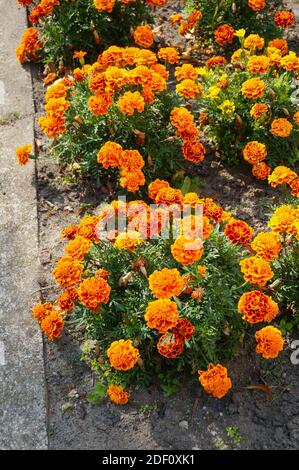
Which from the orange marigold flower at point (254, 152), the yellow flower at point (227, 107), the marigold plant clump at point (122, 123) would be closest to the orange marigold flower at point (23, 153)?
the marigold plant clump at point (122, 123)

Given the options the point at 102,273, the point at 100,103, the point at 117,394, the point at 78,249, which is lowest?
the point at 117,394

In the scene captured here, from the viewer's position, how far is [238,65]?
459 centimetres

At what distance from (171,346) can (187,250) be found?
49 cm

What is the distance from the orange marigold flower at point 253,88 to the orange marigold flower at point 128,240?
141 centimetres

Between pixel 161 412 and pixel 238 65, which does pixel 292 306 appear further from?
pixel 238 65

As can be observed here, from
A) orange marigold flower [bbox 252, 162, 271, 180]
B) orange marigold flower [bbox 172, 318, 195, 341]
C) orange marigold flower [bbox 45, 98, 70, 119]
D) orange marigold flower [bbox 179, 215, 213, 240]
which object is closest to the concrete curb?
orange marigold flower [bbox 45, 98, 70, 119]

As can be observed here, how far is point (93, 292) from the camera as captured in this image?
3.25 meters

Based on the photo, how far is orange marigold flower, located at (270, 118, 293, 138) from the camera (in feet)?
14.1

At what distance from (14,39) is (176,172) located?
7.86 ft

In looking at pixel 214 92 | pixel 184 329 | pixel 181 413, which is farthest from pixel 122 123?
pixel 181 413

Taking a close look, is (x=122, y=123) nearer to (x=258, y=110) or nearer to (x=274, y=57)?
(x=258, y=110)

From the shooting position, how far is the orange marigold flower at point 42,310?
356 cm

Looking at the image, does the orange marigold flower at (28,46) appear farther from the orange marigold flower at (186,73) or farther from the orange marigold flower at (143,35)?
the orange marigold flower at (186,73)
